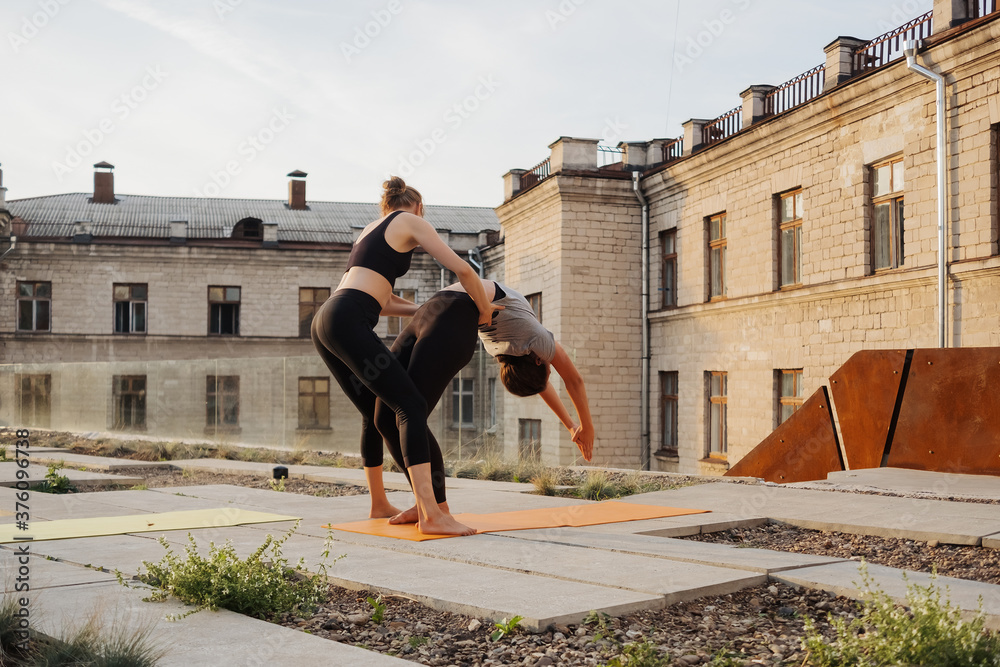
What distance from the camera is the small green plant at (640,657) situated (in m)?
2.45

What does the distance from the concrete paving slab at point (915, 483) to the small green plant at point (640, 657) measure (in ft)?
13.6

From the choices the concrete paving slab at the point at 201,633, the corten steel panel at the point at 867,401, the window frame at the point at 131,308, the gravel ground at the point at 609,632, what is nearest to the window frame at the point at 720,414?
the corten steel panel at the point at 867,401

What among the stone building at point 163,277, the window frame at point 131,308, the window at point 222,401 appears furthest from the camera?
the window frame at point 131,308

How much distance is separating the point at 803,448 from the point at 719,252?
39.5ft

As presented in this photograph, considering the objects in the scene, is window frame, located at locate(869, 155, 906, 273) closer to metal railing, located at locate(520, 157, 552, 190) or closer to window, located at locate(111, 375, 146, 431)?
metal railing, located at locate(520, 157, 552, 190)

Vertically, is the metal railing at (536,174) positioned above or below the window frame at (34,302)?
above

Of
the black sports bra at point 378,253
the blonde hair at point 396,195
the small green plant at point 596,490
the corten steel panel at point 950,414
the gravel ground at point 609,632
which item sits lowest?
the small green plant at point 596,490

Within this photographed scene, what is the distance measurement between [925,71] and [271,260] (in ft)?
83.1

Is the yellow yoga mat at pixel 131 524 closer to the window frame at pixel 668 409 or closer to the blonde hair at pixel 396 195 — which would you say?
the blonde hair at pixel 396 195

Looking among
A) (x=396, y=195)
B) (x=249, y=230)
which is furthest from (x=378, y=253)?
(x=249, y=230)

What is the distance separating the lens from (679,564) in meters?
3.71

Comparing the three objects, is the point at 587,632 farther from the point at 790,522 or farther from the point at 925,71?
the point at 925,71

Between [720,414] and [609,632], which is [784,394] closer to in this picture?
[720,414]

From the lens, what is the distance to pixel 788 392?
56.4ft
